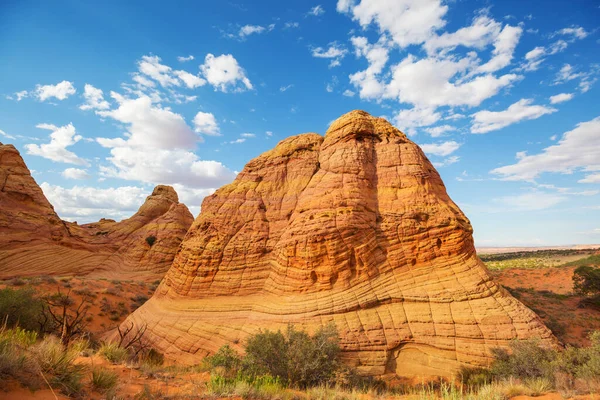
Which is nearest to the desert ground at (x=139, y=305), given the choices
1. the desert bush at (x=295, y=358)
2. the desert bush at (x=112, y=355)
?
the desert bush at (x=112, y=355)

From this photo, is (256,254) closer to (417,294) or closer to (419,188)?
(417,294)

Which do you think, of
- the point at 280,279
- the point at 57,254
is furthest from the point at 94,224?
the point at 280,279

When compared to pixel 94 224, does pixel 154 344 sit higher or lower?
Result: lower

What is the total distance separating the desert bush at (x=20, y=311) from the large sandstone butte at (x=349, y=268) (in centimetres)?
473

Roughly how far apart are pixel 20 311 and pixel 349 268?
14.5 m

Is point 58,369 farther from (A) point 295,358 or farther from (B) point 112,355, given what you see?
(A) point 295,358

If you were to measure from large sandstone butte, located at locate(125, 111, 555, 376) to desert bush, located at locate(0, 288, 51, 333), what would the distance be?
Answer: 4734 mm

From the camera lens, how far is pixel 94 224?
156 feet

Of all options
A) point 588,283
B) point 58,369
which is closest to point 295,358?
point 58,369

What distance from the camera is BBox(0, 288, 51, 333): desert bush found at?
12362mm

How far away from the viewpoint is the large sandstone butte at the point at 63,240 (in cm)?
3033

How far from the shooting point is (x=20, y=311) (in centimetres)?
1272

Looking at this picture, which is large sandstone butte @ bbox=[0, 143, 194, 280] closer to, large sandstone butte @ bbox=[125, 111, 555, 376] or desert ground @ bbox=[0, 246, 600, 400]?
desert ground @ bbox=[0, 246, 600, 400]

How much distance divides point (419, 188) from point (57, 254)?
37.9m
